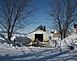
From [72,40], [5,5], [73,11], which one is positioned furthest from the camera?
[73,11]

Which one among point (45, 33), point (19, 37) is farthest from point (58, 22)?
point (45, 33)

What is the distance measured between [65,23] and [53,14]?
2.29m

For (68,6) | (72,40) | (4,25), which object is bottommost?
(72,40)

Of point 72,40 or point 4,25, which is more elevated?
point 4,25

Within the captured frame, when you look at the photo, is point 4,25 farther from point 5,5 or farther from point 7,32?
point 5,5

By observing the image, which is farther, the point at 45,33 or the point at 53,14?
the point at 45,33

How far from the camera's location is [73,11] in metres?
26.8

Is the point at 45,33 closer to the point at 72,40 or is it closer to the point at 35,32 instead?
the point at 35,32

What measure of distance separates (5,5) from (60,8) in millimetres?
8809

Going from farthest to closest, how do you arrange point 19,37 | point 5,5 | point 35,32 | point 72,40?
point 35,32, point 19,37, point 5,5, point 72,40

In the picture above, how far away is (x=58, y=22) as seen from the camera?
2744cm

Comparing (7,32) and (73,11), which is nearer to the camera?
(7,32)

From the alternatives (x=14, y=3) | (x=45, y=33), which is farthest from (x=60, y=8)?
(x=45, y=33)

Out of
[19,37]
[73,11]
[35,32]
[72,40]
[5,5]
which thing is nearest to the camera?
[72,40]
